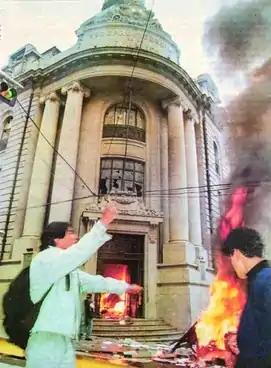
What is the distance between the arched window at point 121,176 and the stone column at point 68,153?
10.2 inches

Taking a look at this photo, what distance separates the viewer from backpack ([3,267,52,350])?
1.24 metres

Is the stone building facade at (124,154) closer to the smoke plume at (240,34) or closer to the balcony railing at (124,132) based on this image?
the balcony railing at (124,132)

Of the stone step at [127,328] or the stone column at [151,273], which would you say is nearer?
the stone step at [127,328]

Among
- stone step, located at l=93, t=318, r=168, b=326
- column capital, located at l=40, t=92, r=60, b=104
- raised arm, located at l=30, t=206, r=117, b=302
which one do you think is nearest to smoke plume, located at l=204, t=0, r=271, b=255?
stone step, located at l=93, t=318, r=168, b=326

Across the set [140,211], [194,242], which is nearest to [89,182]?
[140,211]

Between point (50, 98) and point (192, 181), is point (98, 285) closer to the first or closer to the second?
point (192, 181)

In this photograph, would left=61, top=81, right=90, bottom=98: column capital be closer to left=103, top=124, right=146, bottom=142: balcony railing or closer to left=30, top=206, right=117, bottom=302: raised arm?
left=103, top=124, right=146, bottom=142: balcony railing

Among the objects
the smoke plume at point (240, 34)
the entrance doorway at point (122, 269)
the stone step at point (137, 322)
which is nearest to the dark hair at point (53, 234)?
the entrance doorway at point (122, 269)

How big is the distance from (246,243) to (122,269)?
970mm

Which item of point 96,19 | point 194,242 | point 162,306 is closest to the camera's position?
point 162,306

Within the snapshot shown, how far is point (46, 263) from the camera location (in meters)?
1.17

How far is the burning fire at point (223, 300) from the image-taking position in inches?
72.3

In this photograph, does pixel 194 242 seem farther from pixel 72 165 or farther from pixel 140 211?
pixel 72 165

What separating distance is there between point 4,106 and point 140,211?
5.40 feet
